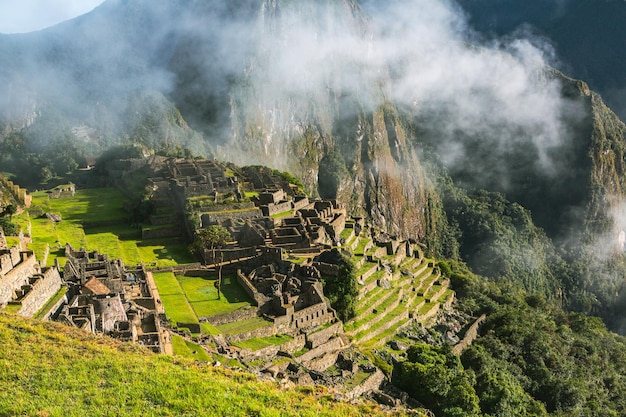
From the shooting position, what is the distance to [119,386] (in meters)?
17.9

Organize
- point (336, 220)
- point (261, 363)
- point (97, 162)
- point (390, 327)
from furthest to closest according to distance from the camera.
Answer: point (97, 162) < point (336, 220) < point (390, 327) < point (261, 363)

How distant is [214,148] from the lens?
12006cm

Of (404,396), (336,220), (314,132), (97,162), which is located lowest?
(404,396)

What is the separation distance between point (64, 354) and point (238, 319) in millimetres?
15902

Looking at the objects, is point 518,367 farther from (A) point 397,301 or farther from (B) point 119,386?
(B) point 119,386

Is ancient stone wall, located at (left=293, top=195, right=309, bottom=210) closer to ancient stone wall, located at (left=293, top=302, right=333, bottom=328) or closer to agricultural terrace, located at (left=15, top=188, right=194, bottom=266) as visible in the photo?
agricultural terrace, located at (left=15, top=188, right=194, bottom=266)

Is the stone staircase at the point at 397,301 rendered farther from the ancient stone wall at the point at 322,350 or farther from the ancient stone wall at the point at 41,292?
the ancient stone wall at the point at 41,292

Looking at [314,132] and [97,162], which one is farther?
[314,132]

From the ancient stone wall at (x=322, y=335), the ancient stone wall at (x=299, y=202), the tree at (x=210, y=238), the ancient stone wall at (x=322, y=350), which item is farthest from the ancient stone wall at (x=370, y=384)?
the ancient stone wall at (x=299, y=202)

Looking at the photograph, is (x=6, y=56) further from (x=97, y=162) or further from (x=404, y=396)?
(x=404, y=396)

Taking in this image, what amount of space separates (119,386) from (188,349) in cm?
1009

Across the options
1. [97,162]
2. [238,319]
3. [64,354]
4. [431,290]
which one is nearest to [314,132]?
[97,162]

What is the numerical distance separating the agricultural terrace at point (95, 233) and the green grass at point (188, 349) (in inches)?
415

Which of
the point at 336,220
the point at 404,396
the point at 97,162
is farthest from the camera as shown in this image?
the point at 97,162
